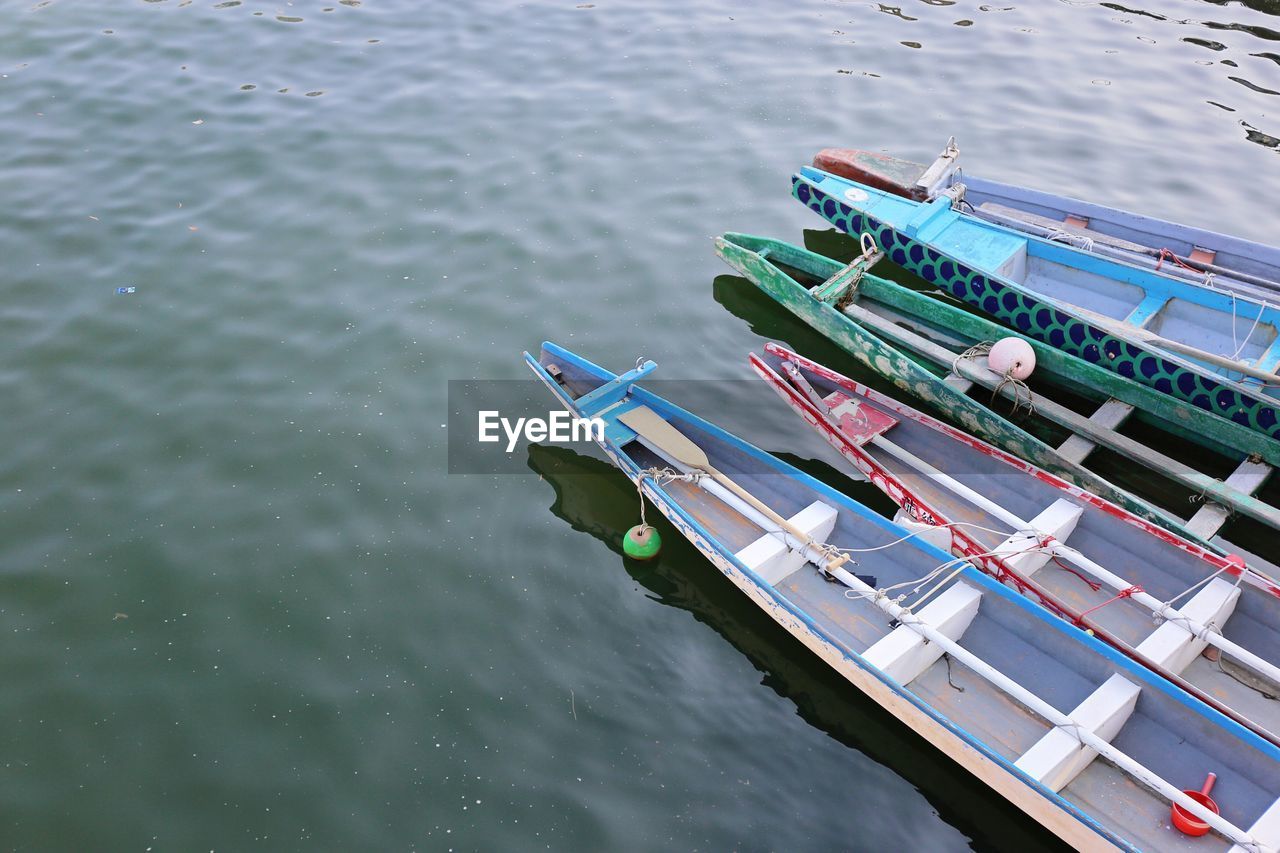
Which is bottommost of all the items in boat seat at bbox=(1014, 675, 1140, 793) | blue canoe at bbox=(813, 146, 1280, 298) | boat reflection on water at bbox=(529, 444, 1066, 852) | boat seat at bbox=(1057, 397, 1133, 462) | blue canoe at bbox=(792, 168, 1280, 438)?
boat reflection on water at bbox=(529, 444, 1066, 852)

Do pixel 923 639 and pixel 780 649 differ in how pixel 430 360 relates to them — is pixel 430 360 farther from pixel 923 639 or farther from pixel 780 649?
pixel 923 639

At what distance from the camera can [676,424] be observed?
1080 cm

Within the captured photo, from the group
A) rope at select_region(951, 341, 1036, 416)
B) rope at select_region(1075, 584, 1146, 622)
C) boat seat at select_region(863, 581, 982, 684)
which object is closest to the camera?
boat seat at select_region(863, 581, 982, 684)

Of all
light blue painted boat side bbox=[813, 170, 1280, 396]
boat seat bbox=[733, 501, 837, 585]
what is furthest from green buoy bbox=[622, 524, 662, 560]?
light blue painted boat side bbox=[813, 170, 1280, 396]

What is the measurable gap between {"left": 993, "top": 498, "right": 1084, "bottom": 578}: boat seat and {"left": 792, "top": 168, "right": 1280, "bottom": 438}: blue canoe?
2216 millimetres

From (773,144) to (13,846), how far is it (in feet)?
45.3

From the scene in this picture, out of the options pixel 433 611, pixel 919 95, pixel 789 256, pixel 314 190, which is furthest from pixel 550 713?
pixel 919 95

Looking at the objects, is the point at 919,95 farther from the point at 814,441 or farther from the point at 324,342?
the point at 324,342

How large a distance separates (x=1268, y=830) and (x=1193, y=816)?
0.47 metres

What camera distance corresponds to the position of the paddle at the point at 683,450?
935 centimetres

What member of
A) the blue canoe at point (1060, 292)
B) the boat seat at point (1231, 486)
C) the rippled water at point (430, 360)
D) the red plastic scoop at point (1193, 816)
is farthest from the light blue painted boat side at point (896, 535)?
the blue canoe at point (1060, 292)

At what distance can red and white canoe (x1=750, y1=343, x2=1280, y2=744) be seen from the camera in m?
8.30

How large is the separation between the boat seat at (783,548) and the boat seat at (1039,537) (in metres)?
1.63

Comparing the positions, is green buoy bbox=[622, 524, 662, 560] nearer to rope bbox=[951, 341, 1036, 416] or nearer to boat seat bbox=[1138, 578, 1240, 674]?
rope bbox=[951, 341, 1036, 416]
